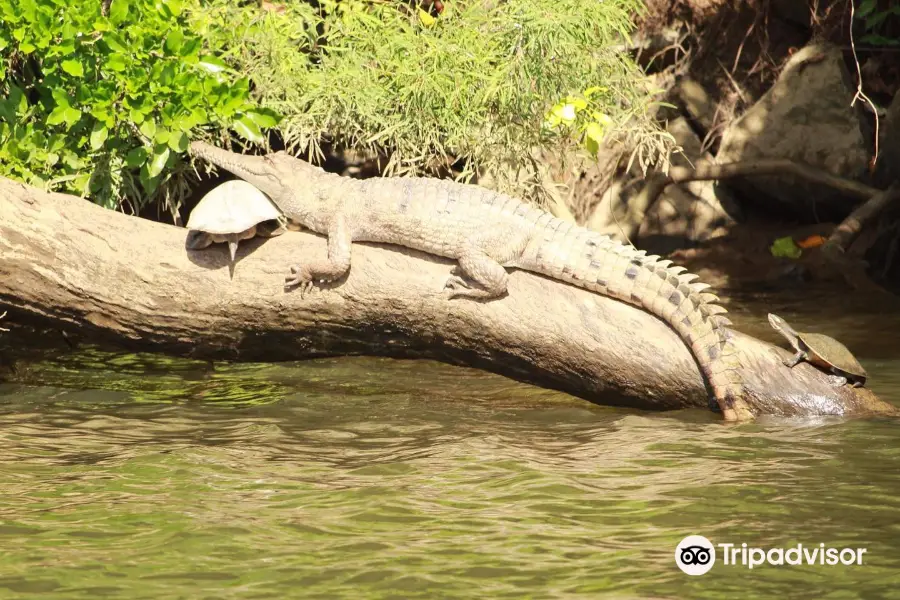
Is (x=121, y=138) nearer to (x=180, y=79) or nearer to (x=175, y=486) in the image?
(x=180, y=79)

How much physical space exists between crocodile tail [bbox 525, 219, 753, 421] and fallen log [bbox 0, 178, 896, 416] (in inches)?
2.9

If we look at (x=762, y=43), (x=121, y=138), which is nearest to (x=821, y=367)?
(x=121, y=138)

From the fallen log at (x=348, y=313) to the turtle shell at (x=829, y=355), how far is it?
0.38 ft

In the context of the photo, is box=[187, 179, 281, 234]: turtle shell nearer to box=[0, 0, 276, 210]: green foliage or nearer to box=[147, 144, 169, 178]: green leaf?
box=[0, 0, 276, 210]: green foliage

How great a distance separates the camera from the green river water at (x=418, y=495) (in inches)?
163

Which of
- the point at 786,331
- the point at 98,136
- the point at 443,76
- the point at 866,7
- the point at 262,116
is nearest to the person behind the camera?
the point at 786,331

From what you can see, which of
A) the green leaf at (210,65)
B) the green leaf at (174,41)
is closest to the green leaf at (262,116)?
the green leaf at (210,65)

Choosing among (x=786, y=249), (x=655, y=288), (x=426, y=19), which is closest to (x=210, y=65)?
(x=426, y=19)

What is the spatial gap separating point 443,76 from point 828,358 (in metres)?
3.73

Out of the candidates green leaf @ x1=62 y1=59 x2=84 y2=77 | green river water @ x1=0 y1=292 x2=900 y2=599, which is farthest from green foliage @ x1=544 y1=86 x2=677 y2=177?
green leaf @ x1=62 y1=59 x2=84 y2=77

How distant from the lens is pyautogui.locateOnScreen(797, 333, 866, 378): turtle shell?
5996mm

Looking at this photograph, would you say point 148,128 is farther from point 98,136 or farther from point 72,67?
point 72,67

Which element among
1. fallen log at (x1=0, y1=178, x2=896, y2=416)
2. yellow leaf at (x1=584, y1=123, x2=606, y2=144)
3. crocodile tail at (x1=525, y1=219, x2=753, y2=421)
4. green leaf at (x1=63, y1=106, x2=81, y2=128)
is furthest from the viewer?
yellow leaf at (x1=584, y1=123, x2=606, y2=144)

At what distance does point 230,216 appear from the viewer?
6.12 m
